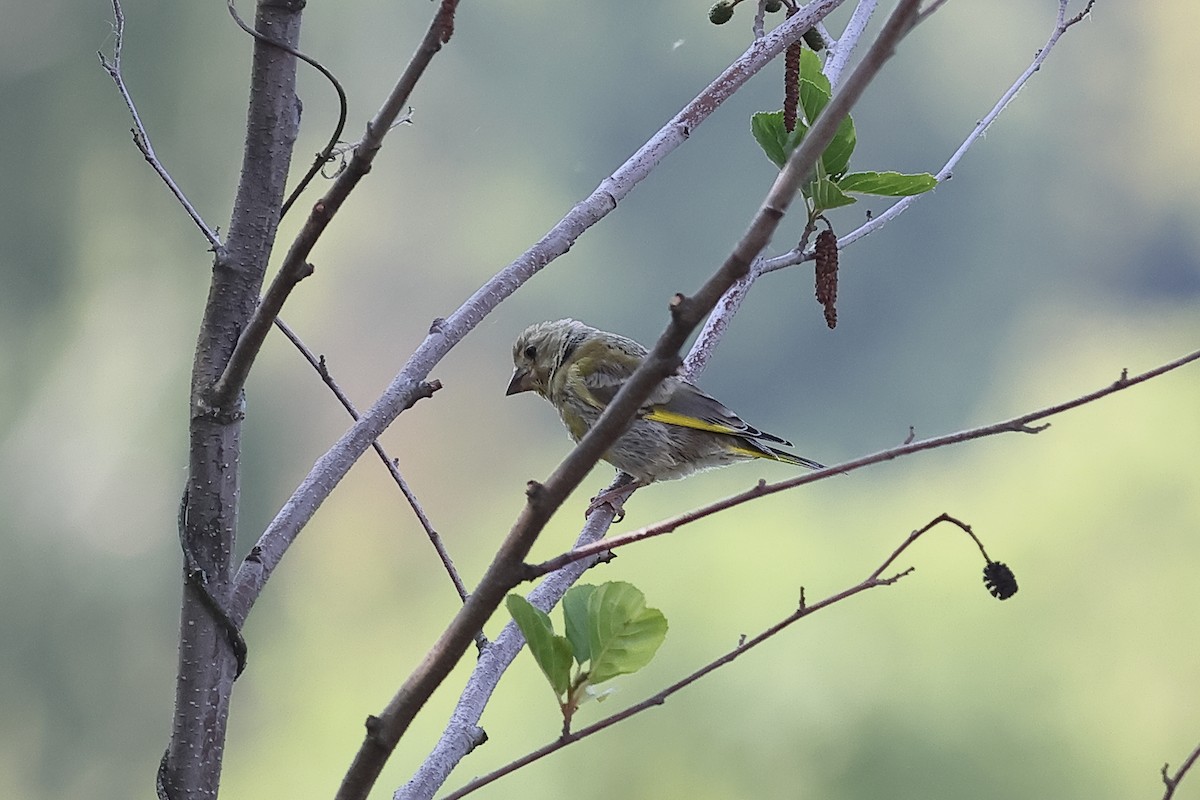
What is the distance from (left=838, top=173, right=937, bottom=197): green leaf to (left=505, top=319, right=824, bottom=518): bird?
0.65 m

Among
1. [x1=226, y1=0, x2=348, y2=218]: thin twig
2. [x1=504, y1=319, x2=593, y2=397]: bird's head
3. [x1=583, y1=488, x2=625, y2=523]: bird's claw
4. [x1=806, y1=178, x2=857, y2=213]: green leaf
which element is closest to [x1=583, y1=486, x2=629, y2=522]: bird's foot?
[x1=583, y1=488, x2=625, y2=523]: bird's claw

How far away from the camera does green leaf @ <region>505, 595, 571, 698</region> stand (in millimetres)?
438

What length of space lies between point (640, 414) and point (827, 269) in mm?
628

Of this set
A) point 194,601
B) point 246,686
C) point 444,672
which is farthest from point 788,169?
point 246,686

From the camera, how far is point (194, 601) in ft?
1.76

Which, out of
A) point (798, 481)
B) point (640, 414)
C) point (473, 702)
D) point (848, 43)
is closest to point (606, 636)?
point (798, 481)

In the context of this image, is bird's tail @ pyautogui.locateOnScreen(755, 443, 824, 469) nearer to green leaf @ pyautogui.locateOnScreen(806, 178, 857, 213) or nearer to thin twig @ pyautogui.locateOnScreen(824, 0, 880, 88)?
thin twig @ pyautogui.locateOnScreen(824, 0, 880, 88)

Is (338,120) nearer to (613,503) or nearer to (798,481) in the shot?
(798,481)

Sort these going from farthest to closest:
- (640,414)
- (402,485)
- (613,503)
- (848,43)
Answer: (640,414), (613,503), (848,43), (402,485)

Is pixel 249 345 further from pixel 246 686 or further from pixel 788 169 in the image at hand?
pixel 246 686

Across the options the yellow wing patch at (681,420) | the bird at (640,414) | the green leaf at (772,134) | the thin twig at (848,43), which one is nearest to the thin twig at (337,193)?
the green leaf at (772,134)

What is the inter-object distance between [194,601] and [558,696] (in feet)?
0.63

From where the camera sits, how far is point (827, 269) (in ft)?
2.23

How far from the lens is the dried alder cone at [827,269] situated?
679 mm
